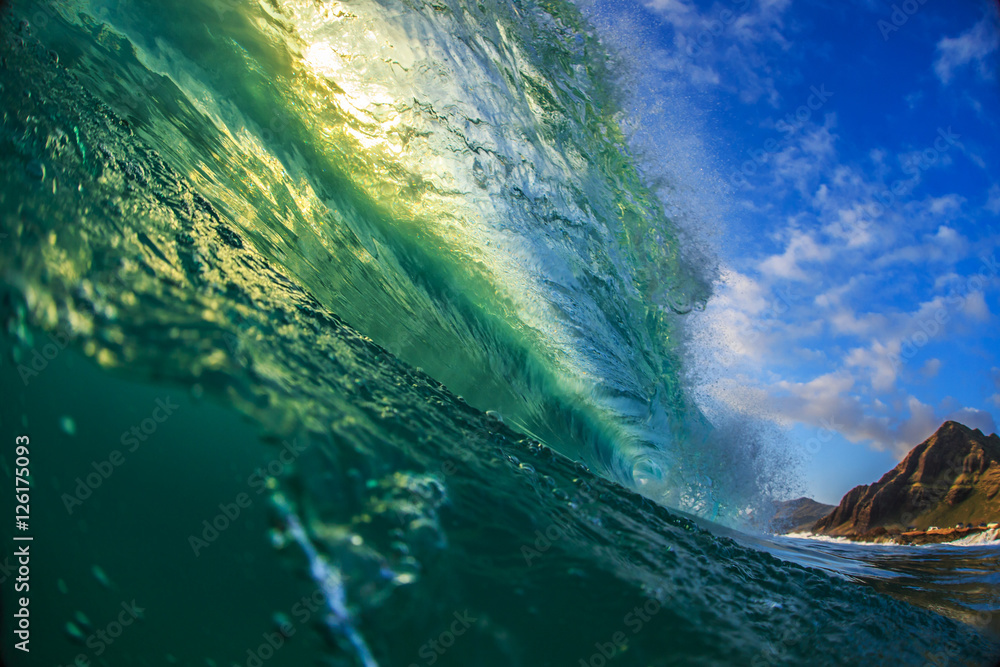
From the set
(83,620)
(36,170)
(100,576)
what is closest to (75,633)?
(83,620)

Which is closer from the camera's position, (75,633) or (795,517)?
(75,633)

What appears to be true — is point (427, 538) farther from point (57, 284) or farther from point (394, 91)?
point (394, 91)

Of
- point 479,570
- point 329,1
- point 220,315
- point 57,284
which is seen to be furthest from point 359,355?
point 329,1

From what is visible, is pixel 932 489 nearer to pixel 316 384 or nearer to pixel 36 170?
pixel 316 384

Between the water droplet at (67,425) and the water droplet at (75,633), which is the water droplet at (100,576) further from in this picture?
the water droplet at (67,425)

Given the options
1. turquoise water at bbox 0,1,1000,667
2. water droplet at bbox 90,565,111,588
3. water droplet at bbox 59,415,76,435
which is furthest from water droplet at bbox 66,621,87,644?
water droplet at bbox 59,415,76,435

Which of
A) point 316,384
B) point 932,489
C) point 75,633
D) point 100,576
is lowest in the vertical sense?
point 75,633

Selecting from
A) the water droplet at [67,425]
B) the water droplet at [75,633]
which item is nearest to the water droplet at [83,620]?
the water droplet at [75,633]

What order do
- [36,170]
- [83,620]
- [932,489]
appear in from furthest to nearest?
[932,489], [36,170], [83,620]

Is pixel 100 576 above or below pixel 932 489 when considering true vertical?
below
